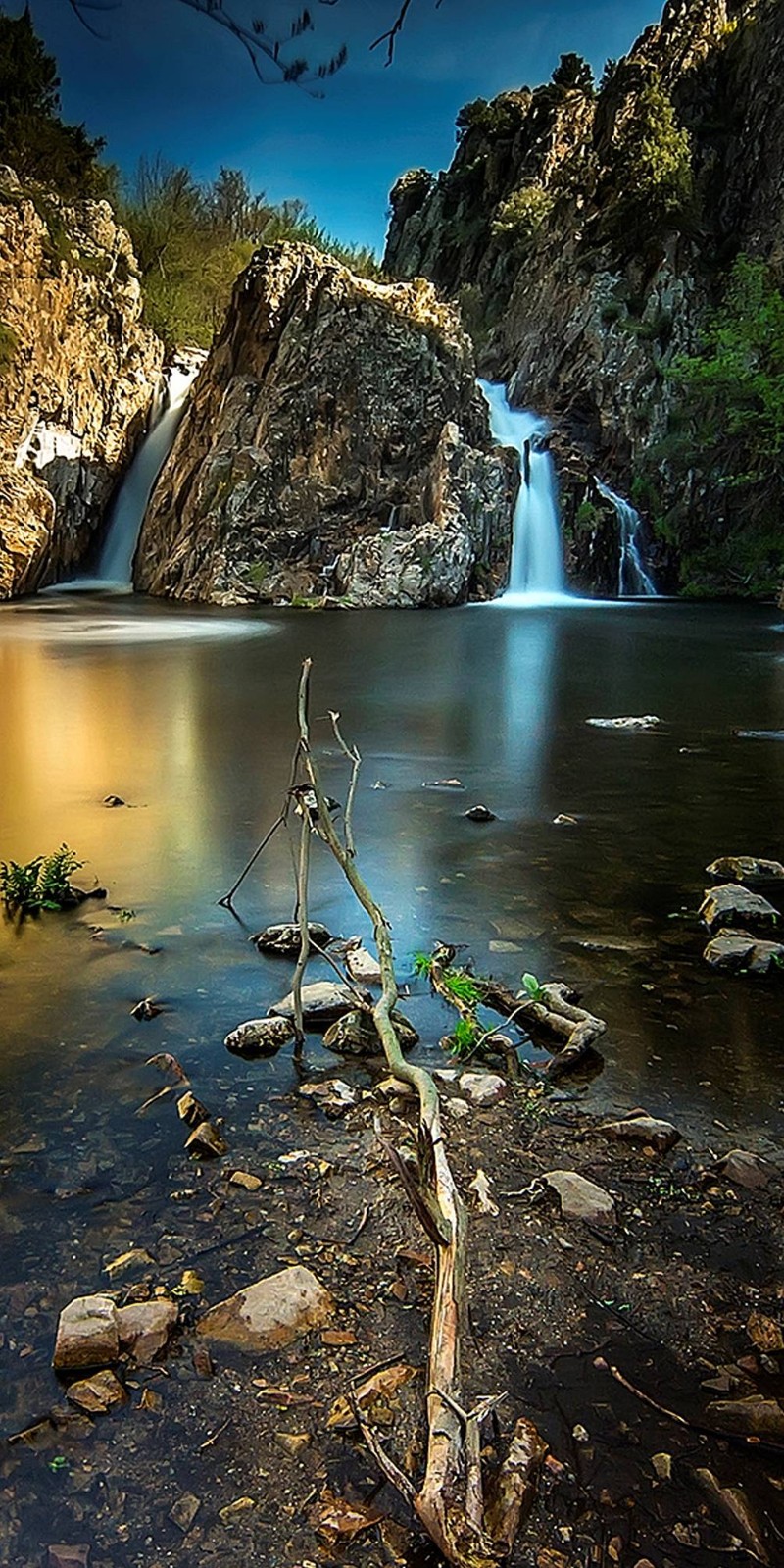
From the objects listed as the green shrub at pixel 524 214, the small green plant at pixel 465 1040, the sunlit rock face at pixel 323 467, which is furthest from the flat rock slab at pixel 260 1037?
the green shrub at pixel 524 214

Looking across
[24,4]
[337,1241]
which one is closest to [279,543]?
[24,4]

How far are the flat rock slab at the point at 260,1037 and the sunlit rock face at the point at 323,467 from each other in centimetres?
1940

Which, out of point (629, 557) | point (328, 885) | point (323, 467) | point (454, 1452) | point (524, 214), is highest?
point (524, 214)

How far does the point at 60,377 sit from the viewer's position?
850 inches

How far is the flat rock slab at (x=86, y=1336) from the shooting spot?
1562mm

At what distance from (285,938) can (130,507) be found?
2350 centimetres

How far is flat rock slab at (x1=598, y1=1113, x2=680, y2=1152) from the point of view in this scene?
2238 mm

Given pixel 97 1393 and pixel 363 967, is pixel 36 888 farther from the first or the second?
pixel 97 1393

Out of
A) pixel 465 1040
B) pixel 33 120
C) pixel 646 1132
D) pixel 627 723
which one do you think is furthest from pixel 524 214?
pixel 646 1132

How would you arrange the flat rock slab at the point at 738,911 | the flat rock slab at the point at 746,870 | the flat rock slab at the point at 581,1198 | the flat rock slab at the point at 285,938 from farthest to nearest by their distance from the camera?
1. the flat rock slab at the point at 746,870
2. the flat rock slab at the point at 738,911
3. the flat rock slab at the point at 285,938
4. the flat rock slab at the point at 581,1198

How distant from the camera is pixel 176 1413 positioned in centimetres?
148

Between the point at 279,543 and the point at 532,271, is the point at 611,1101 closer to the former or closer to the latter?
the point at 279,543

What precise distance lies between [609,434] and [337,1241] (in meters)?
30.2

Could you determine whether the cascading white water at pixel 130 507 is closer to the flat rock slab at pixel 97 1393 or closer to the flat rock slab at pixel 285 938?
the flat rock slab at pixel 285 938
